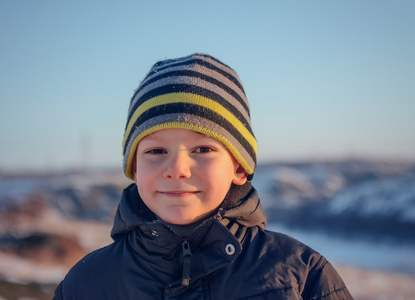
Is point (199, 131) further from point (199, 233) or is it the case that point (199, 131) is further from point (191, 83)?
point (199, 233)

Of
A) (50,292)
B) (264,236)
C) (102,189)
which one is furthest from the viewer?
(102,189)

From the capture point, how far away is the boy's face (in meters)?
1.68

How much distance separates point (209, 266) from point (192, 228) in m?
0.19

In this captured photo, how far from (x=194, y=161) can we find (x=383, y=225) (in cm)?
1649

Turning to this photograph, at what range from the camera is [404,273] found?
1079 centimetres

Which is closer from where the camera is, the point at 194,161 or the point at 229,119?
the point at 194,161

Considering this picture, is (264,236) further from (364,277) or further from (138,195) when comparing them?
(364,277)

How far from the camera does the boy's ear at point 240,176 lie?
1.93 m

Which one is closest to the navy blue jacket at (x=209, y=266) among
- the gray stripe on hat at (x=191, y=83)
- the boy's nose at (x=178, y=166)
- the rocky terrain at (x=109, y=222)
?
the boy's nose at (x=178, y=166)

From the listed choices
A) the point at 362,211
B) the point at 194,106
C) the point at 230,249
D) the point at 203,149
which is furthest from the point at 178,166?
the point at 362,211

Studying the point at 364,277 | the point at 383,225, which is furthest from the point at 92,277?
the point at 383,225

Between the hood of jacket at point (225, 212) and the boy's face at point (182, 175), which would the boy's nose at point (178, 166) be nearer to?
the boy's face at point (182, 175)

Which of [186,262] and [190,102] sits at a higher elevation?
[190,102]

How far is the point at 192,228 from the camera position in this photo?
5.71 feet
